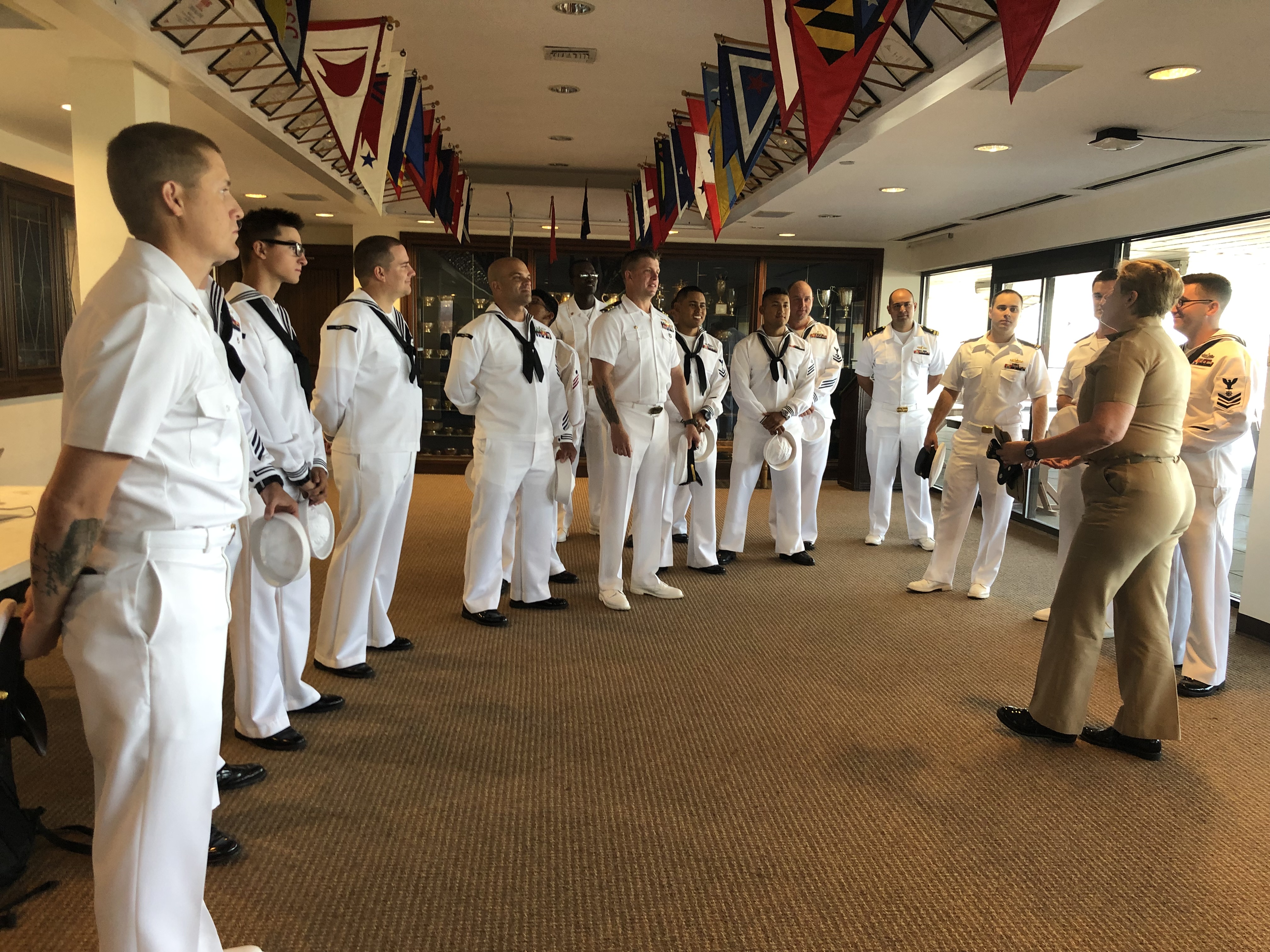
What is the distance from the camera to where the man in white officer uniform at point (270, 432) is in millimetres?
2928

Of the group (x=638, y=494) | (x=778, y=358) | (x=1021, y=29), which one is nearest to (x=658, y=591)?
(x=638, y=494)

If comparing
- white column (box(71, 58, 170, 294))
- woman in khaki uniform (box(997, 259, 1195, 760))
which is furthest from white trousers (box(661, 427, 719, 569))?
white column (box(71, 58, 170, 294))

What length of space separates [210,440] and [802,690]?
2.81 meters

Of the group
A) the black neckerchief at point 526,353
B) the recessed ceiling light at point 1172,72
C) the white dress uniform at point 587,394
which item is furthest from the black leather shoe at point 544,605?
the recessed ceiling light at point 1172,72

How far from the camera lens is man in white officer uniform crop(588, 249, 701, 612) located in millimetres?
4789

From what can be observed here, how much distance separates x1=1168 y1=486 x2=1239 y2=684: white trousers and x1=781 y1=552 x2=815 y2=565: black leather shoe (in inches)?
98.2

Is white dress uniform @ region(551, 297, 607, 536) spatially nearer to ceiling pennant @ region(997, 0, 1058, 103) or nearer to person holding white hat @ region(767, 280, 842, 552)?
person holding white hat @ region(767, 280, 842, 552)

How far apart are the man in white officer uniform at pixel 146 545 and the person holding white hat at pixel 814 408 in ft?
16.2

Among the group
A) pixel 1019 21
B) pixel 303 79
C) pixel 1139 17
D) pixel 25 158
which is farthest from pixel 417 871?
pixel 25 158

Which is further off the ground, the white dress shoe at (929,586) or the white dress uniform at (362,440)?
the white dress uniform at (362,440)

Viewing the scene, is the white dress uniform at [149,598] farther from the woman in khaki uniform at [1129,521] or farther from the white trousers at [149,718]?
the woman in khaki uniform at [1129,521]

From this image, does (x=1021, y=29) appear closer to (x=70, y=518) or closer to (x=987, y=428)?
(x=70, y=518)

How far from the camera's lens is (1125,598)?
318 centimetres

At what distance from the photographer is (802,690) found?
12.4ft
